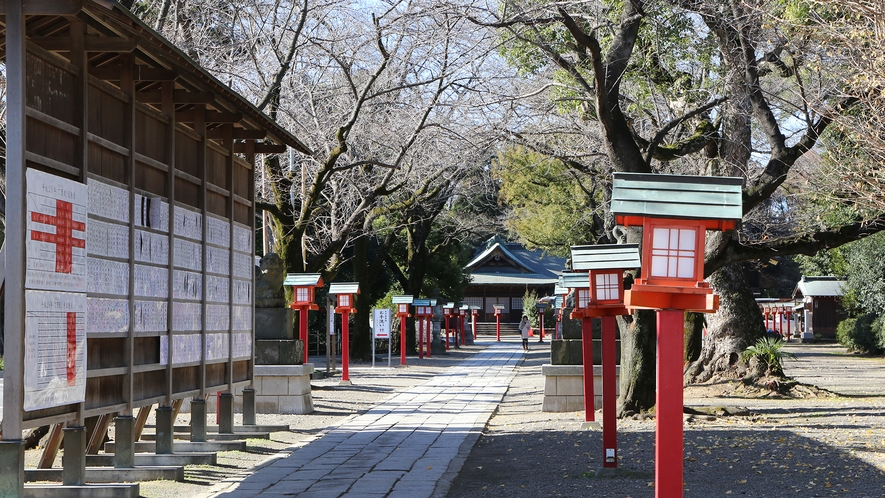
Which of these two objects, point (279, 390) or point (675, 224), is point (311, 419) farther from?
point (675, 224)

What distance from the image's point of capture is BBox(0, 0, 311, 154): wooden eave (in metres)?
6.32

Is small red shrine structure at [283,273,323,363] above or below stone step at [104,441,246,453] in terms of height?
above

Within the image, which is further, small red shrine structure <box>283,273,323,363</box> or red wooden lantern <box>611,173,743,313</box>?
small red shrine structure <box>283,273,323,363</box>

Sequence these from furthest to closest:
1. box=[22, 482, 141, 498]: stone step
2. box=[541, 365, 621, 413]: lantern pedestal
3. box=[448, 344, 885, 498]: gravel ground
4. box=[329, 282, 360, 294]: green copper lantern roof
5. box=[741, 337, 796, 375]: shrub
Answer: box=[329, 282, 360, 294]: green copper lantern roof < box=[741, 337, 796, 375]: shrub < box=[541, 365, 621, 413]: lantern pedestal < box=[448, 344, 885, 498]: gravel ground < box=[22, 482, 141, 498]: stone step

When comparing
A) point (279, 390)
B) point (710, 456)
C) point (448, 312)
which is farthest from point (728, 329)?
point (448, 312)

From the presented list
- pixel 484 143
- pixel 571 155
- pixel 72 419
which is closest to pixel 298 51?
pixel 484 143

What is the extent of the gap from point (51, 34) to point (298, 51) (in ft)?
28.9

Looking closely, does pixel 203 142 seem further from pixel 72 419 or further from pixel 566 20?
pixel 566 20

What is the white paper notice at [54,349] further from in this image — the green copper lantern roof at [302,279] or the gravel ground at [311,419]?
the green copper lantern roof at [302,279]

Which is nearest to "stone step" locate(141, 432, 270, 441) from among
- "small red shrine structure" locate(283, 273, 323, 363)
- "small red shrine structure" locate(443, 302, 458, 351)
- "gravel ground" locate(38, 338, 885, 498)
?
"gravel ground" locate(38, 338, 885, 498)

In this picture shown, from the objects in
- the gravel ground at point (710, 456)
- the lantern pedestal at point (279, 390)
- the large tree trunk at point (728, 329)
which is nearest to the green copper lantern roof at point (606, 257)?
the gravel ground at point (710, 456)

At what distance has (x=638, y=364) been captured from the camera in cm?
1325

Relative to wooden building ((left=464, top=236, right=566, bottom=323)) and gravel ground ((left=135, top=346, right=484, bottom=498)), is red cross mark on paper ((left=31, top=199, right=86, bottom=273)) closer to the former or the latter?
gravel ground ((left=135, top=346, right=484, bottom=498))

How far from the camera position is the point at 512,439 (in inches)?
484
